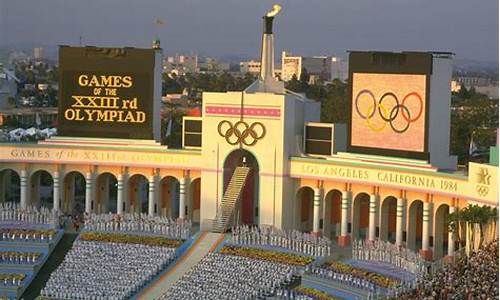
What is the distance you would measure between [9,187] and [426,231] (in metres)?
32.0

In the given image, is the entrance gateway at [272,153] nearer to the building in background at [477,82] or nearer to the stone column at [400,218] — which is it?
the stone column at [400,218]

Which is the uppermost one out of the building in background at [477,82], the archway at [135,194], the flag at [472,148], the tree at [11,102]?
the building in background at [477,82]

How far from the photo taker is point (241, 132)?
187 ft

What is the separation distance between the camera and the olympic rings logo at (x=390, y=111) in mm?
52719

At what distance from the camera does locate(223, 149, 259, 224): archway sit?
58.0 metres

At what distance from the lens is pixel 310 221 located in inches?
2320

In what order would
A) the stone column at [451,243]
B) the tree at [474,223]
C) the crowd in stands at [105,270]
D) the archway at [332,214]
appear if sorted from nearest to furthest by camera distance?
the tree at [474,223], the stone column at [451,243], the crowd in stands at [105,270], the archway at [332,214]

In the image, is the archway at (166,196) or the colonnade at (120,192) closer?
the colonnade at (120,192)

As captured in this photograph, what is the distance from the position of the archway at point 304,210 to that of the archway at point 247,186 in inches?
85.9

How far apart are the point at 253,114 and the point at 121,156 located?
23.9 ft

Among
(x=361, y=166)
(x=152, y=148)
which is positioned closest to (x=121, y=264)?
(x=152, y=148)

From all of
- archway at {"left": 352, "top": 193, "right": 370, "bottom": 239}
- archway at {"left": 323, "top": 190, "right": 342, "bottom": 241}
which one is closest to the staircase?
archway at {"left": 323, "top": 190, "right": 342, "bottom": 241}

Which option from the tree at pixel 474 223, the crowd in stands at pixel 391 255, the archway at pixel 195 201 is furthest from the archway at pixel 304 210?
the tree at pixel 474 223

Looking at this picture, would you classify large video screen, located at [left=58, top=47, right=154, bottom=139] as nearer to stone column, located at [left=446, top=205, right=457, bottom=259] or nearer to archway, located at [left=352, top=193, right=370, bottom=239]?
archway, located at [left=352, top=193, right=370, bottom=239]
